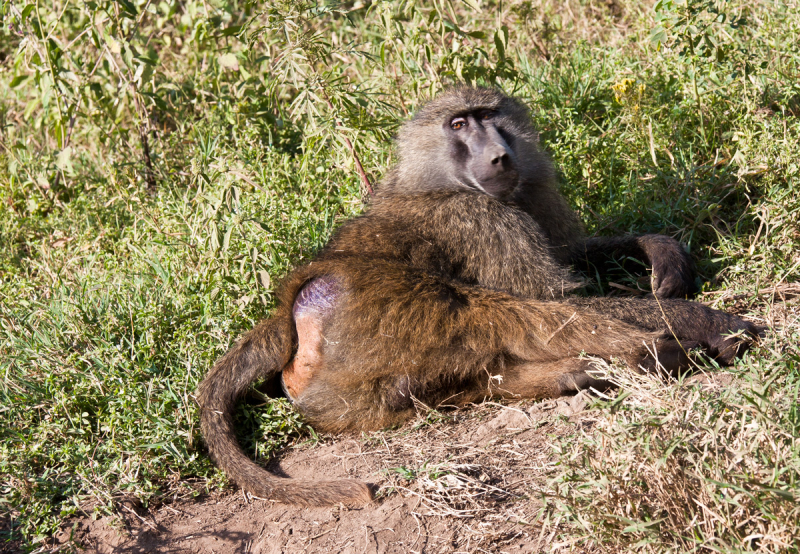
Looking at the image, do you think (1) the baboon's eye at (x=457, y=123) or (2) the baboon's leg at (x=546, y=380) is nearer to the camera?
(2) the baboon's leg at (x=546, y=380)

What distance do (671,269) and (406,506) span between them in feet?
5.33

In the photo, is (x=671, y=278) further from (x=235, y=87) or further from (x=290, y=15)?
(x=235, y=87)

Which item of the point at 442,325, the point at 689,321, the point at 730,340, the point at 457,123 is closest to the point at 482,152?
the point at 457,123

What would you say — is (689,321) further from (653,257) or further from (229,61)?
(229,61)

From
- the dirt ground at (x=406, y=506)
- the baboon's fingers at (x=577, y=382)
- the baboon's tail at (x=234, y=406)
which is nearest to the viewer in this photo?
the dirt ground at (x=406, y=506)

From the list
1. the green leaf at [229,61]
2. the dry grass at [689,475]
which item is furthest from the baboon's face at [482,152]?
the green leaf at [229,61]

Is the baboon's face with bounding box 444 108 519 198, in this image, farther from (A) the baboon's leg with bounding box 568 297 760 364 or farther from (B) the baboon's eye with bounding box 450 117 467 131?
(A) the baboon's leg with bounding box 568 297 760 364

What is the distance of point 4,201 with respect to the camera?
499cm

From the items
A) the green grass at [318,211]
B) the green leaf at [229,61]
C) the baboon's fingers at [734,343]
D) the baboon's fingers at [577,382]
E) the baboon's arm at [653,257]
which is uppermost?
the green leaf at [229,61]

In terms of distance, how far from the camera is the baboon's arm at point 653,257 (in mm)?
3312

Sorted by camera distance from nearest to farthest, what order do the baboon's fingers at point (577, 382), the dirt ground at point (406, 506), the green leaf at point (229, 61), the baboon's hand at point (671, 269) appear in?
the dirt ground at point (406, 506) → the baboon's fingers at point (577, 382) → the baboon's hand at point (671, 269) → the green leaf at point (229, 61)

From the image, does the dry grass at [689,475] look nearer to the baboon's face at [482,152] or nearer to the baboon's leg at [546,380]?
the baboon's leg at [546,380]

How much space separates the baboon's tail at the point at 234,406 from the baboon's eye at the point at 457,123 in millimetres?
1090

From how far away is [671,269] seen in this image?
131 inches
